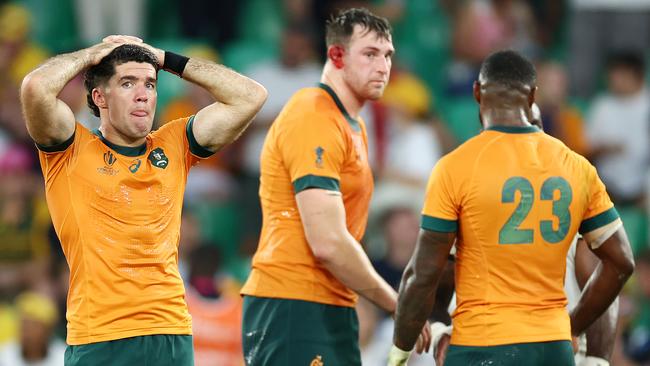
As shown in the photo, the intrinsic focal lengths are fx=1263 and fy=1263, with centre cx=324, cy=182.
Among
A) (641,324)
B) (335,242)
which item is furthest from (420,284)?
(641,324)

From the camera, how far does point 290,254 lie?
6395 millimetres

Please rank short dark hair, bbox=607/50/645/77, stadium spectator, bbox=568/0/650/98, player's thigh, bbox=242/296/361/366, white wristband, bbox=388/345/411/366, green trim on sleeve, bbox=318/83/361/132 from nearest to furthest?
white wristband, bbox=388/345/411/366
player's thigh, bbox=242/296/361/366
green trim on sleeve, bbox=318/83/361/132
short dark hair, bbox=607/50/645/77
stadium spectator, bbox=568/0/650/98

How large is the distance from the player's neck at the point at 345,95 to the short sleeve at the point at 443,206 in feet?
3.47

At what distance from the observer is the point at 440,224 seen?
5645 millimetres

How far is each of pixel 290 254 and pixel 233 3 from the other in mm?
7046

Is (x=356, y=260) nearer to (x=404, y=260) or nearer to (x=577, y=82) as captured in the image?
(x=404, y=260)

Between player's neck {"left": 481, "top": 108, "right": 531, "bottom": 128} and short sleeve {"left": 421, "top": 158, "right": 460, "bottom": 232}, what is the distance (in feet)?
1.11

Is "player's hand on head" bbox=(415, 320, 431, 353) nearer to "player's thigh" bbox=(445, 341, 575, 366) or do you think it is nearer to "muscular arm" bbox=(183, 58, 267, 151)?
"player's thigh" bbox=(445, 341, 575, 366)

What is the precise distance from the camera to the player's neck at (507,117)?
19.0ft

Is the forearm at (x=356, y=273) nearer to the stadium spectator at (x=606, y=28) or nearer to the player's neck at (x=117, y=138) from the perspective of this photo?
the player's neck at (x=117, y=138)

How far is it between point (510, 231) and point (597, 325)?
3.27ft

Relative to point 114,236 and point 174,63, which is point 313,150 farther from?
point 114,236

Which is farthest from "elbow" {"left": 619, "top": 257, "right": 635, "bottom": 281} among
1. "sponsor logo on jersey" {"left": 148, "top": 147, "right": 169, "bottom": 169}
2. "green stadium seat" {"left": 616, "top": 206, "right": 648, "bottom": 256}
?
"green stadium seat" {"left": 616, "top": 206, "right": 648, "bottom": 256}

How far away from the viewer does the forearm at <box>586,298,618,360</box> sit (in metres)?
6.25
